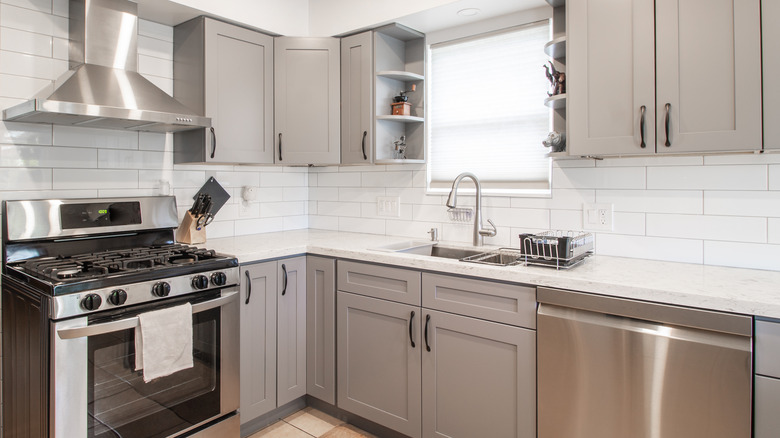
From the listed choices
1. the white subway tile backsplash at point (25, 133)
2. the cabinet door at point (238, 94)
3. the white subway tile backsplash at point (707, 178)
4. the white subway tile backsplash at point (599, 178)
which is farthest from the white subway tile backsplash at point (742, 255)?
the white subway tile backsplash at point (25, 133)

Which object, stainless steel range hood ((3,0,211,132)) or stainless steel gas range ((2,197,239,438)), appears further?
stainless steel range hood ((3,0,211,132))

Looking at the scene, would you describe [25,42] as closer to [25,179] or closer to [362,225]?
[25,179]

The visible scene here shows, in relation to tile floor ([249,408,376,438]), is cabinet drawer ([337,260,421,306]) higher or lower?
higher

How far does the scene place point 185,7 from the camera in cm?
250

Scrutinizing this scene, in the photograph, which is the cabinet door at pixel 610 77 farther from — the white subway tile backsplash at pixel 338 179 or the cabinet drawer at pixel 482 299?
the white subway tile backsplash at pixel 338 179

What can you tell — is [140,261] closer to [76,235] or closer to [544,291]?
[76,235]

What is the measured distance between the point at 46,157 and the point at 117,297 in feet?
3.21

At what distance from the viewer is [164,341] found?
1931 millimetres

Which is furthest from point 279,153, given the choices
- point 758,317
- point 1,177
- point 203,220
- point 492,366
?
point 758,317

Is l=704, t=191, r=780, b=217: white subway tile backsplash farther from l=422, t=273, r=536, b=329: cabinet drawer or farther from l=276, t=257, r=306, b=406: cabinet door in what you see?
l=276, t=257, r=306, b=406: cabinet door

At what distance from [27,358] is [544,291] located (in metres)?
2.10

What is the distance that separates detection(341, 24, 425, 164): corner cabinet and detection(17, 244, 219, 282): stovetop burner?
44.9 inches

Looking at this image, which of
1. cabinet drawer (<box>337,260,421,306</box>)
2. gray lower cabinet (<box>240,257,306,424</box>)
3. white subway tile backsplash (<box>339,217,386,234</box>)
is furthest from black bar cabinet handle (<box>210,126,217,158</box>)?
white subway tile backsplash (<box>339,217,386,234</box>)

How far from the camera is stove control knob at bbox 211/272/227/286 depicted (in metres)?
2.17
